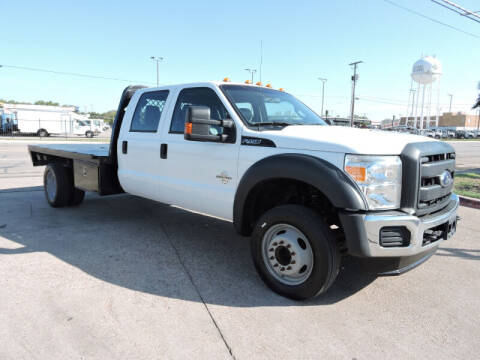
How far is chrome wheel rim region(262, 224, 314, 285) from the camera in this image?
314 centimetres

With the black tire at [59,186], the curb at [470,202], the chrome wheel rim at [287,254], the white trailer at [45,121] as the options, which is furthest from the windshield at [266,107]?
the white trailer at [45,121]

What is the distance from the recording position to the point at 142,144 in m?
4.71

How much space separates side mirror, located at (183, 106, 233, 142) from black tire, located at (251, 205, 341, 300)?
36.8 inches

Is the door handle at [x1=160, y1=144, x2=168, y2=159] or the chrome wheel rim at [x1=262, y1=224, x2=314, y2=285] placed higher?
the door handle at [x1=160, y1=144, x2=168, y2=159]

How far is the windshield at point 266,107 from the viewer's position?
12.6ft

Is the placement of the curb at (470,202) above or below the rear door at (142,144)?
below

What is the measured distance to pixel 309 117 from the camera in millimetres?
4395

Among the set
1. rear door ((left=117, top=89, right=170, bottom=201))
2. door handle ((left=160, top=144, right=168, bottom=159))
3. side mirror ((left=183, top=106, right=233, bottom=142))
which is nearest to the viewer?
side mirror ((left=183, top=106, right=233, bottom=142))

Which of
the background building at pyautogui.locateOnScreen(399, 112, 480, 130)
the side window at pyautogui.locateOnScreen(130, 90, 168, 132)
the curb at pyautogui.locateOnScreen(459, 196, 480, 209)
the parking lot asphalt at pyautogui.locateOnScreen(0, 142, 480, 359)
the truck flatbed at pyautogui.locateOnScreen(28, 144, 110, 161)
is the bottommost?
the parking lot asphalt at pyautogui.locateOnScreen(0, 142, 480, 359)

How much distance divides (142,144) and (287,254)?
2.45 meters

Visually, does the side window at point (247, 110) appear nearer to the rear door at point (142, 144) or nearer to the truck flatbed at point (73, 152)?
the rear door at point (142, 144)

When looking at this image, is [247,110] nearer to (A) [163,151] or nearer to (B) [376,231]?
(A) [163,151]

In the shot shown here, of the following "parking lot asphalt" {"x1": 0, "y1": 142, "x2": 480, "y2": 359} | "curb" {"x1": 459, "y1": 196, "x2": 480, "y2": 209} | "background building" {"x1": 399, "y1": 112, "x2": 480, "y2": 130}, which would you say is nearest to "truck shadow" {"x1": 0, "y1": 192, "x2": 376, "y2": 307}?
"parking lot asphalt" {"x1": 0, "y1": 142, "x2": 480, "y2": 359}

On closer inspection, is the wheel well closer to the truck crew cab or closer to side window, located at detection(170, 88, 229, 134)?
the truck crew cab
